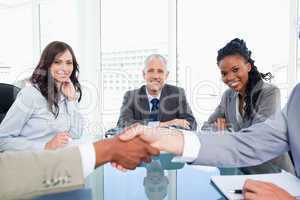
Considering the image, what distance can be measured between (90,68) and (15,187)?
3.92 m

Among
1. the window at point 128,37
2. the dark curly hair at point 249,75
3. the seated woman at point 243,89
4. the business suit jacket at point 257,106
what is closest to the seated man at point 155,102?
the business suit jacket at point 257,106

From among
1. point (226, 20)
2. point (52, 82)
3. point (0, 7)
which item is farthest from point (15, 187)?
point (0, 7)

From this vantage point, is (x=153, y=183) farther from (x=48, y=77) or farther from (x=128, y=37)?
(x=128, y=37)

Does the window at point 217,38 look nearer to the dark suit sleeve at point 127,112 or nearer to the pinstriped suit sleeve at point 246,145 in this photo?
the dark suit sleeve at point 127,112

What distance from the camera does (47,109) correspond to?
2189 mm

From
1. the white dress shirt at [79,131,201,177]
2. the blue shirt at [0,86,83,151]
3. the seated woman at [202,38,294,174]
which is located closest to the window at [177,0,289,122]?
the seated woman at [202,38,294,174]

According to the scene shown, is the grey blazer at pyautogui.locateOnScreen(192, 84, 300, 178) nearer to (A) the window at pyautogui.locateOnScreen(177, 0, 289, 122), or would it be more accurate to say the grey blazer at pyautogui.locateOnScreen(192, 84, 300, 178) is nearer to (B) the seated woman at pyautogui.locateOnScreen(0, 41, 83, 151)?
(B) the seated woman at pyautogui.locateOnScreen(0, 41, 83, 151)

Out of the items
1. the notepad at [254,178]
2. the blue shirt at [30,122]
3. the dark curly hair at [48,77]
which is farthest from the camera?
the dark curly hair at [48,77]

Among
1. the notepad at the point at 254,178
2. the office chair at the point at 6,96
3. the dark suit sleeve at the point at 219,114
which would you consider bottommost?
the notepad at the point at 254,178

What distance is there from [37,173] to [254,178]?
2.70 ft

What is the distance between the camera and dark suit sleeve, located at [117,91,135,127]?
2.85m

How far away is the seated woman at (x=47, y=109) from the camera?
2031mm

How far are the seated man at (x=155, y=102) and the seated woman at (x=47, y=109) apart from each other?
55cm

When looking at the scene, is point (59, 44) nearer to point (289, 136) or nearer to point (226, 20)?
point (289, 136)
